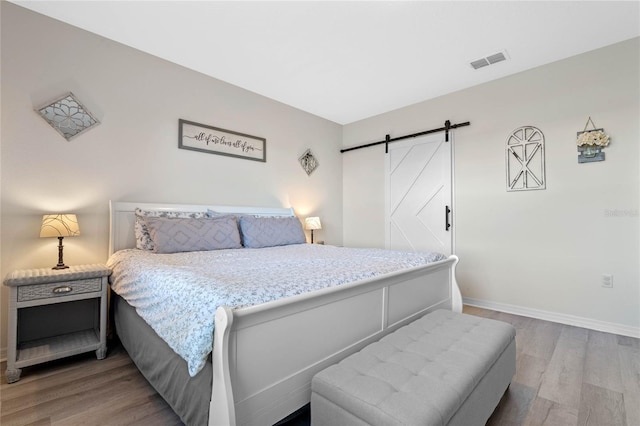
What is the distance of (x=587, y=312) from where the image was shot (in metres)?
2.82

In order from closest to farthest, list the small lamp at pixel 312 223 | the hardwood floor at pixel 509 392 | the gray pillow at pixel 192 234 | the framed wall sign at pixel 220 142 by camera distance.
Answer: the hardwood floor at pixel 509 392, the gray pillow at pixel 192 234, the framed wall sign at pixel 220 142, the small lamp at pixel 312 223

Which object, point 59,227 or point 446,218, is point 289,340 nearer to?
point 59,227

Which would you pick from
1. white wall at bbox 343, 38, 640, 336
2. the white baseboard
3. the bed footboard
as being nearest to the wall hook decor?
white wall at bbox 343, 38, 640, 336

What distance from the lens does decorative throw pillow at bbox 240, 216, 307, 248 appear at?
9.98ft

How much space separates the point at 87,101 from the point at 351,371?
9.78 feet

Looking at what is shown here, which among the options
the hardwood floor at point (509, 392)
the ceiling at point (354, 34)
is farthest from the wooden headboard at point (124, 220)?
the ceiling at point (354, 34)

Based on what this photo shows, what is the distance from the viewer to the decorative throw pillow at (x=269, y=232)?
304 cm

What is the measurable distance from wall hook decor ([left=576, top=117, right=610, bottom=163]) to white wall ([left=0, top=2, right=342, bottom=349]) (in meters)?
3.37

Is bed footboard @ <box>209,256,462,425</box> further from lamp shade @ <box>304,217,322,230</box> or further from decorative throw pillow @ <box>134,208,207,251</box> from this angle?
lamp shade @ <box>304,217,322,230</box>

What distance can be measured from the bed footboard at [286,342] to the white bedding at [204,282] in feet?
0.21

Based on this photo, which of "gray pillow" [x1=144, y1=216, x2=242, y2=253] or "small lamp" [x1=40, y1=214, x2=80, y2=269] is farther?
"gray pillow" [x1=144, y1=216, x2=242, y2=253]

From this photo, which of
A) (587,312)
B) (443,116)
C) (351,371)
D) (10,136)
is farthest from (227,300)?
(443,116)

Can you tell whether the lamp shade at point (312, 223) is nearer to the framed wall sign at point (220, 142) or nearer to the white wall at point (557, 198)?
the framed wall sign at point (220, 142)

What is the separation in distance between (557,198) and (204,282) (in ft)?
11.0
